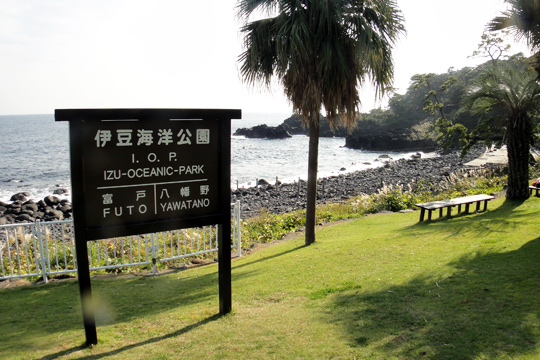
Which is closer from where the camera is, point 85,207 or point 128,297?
point 85,207

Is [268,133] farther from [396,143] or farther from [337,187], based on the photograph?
[337,187]

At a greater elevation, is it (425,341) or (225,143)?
(225,143)

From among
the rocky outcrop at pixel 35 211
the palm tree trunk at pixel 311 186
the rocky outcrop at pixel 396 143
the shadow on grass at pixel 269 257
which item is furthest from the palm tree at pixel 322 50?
the rocky outcrop at pixel 396 143

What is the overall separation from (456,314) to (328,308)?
1420 millimetres

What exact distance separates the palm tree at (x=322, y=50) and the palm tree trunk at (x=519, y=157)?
4933 millimetres

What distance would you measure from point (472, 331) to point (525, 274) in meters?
1.93

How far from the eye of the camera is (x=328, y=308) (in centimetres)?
498

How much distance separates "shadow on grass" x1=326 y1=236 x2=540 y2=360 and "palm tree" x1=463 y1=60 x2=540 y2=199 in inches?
266

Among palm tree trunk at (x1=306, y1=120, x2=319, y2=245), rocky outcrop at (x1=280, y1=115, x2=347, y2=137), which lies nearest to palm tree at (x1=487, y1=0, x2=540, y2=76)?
palm tree trunk at (x1=306, y1=120, x2=319, y2=245)

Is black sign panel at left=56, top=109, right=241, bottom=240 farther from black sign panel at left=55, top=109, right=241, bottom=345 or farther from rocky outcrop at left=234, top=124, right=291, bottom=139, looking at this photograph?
rocky outcrop at left=234, top=124, right=291, bottom=139

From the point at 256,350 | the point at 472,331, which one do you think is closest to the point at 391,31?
the point at 472,331

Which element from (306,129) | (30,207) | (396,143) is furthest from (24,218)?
(306,129)

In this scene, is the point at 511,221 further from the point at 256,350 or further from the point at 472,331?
the point at 256,350

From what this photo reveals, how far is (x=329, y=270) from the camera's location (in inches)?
268
